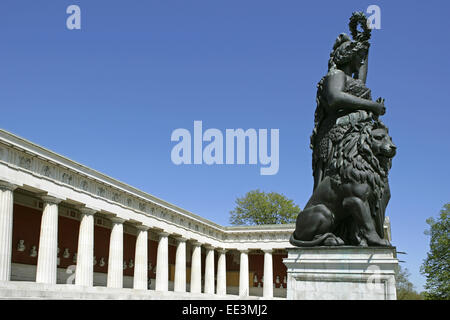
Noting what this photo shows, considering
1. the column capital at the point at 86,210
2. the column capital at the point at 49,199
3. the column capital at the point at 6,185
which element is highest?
the column capital at the point at 6,185

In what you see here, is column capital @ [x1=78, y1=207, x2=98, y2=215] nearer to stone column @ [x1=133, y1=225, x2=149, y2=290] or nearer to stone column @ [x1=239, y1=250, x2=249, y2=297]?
stone column @ [x1=133, y1=225, x2=149, y2=290]

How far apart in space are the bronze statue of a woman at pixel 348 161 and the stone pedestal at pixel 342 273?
0.22 m

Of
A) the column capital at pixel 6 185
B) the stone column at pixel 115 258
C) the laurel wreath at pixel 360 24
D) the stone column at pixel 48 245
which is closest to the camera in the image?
the laurel wreath at pixel 360 24

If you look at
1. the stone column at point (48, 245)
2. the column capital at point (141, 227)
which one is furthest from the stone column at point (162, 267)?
the stone column at point (48, 245)

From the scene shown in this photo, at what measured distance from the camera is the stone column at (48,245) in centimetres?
2939

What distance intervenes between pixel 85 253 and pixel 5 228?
7.80 metres

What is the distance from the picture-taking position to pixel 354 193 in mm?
6992

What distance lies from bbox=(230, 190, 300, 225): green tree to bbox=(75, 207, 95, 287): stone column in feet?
118

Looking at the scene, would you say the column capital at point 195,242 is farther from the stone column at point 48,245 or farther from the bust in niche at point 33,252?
the stone column at point 48,245

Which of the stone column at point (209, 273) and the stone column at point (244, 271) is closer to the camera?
the stone column at point (209, 273)

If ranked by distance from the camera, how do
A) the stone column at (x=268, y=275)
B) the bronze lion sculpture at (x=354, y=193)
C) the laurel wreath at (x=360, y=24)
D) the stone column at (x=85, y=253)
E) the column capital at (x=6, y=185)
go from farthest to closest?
the stone column at (x=268, y=275) → the stone column at (x=85, y=253) → the column capital at (x=6, y=185) → the laurel wreath at (x=360, y=24) → the bronze lion sculpture at (x=354, y=193)

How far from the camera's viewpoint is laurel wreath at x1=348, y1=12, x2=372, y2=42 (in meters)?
7.85

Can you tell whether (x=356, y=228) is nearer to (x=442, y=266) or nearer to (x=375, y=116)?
(x=375, y=116)

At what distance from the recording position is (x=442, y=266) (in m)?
42.0
